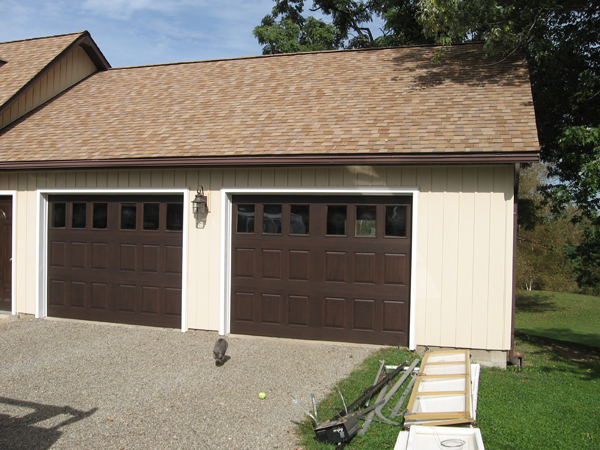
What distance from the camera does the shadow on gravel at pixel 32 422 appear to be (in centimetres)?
435

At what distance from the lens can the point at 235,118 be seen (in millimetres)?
9086

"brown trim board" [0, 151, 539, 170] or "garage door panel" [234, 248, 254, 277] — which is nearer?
"brown trim board" [0, 151, 539, 170]

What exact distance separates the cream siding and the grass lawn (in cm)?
876

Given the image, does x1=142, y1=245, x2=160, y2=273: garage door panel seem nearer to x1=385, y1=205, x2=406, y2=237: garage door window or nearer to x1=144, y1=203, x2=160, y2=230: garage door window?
x1=144, y1=203, x2=160, y2=230: garage door window

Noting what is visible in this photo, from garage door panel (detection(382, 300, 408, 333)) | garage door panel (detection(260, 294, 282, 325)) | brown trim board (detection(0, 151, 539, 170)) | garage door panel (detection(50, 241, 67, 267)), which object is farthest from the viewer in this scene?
garage door panel (detection(50, 241, 67, 267))

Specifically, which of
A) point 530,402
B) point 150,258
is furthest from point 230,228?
point 530,402

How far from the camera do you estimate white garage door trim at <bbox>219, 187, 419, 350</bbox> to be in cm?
744

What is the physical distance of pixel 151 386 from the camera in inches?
230

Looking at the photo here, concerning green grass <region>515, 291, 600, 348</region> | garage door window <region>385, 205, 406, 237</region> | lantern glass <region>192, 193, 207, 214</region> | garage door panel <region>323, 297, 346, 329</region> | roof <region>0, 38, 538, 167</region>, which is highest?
roof <region>0, 38, 538, 167</region>

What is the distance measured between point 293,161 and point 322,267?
1703 millimetres

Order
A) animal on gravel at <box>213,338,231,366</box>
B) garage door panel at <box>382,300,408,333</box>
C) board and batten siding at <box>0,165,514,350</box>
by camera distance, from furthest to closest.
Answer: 1. garage door panel at <box>382,300,408,333</box>
2. board and batten siding at <box>0,165,514,350</box>
3. animal on gravel at <box>213,338,231,366</box>

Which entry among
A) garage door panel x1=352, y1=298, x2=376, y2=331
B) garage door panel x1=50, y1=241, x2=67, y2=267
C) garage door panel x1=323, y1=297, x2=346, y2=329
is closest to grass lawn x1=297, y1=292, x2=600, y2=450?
garage door panel x1=352, y1=298, x2=376, y2=331

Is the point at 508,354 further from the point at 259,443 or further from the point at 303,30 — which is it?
the point at 303,30

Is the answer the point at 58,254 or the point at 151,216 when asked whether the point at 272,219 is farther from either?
the point at 58,254
